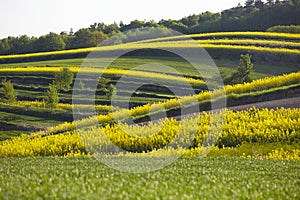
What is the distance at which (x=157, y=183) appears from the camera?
1255 centimetres

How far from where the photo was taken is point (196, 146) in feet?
83.8

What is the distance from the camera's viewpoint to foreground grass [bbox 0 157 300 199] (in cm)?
→ 1093

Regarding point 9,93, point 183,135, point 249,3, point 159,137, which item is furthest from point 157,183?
point 249,3

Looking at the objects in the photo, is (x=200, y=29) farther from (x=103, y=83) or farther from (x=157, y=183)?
(x=157, y=183)

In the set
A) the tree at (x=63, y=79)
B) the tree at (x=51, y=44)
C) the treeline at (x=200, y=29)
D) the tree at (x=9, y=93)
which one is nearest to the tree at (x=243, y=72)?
the tree at (x=63, y=79)

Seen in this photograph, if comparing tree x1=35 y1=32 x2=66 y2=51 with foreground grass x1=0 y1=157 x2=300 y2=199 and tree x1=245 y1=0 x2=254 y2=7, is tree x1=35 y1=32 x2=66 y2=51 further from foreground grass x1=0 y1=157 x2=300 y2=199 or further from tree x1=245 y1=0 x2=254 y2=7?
foreground grass x1=0 y1=157 x2=300 y2=199

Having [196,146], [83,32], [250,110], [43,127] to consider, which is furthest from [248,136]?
[83,32]

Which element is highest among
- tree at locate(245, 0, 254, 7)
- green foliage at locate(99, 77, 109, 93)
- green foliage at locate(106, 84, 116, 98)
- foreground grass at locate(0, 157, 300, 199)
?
tree at locate(245, 0, 254, 7)

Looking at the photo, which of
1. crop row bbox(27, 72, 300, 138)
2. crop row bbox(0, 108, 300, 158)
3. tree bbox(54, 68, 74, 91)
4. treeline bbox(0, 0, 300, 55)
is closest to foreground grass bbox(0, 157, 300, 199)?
crop row bbox(0, 108, 300, 158)

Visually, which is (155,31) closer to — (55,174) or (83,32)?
(83,32)

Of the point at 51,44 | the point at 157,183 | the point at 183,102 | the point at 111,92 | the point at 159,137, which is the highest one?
the point at 51,44

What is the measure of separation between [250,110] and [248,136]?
17.4ft

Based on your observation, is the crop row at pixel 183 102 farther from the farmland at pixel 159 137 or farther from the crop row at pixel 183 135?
the crop row at pixel 183 135

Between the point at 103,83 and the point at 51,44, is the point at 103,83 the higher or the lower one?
the lower one
